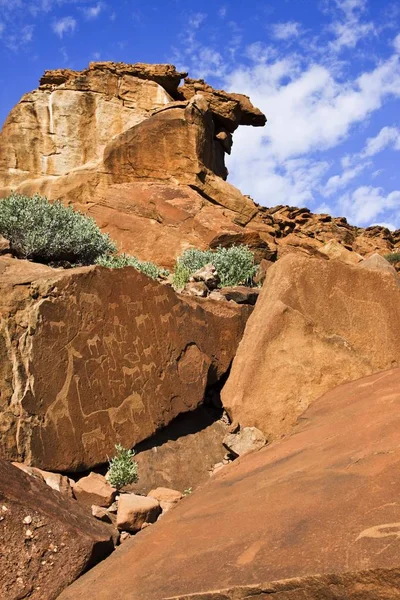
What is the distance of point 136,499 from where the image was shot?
443 cm

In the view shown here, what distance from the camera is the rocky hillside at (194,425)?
109 inches

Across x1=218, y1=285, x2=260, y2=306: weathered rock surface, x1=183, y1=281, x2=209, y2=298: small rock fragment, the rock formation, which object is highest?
the rock formation

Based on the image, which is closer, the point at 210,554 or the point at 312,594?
the point at 312,594

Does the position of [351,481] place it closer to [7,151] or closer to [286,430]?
[286,430]

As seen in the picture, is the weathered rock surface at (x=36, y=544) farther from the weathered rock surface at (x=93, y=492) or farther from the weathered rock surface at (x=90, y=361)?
the weathered rock surface at (x=90, y=361)

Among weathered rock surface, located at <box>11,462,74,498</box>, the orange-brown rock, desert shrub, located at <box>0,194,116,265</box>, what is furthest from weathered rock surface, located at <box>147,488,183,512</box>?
the orange-brown rock

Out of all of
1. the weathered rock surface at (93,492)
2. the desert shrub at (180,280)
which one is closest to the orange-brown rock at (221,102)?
the desert shrub at (180,280)

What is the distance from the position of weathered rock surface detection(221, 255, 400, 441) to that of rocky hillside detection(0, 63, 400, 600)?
0.05ft

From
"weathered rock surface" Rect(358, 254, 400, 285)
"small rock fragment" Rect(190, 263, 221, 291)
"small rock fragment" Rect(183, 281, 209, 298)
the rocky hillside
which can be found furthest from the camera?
"small rock fragment" Rect(190, 263, 221, 291)

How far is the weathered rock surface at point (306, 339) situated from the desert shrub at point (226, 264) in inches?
138

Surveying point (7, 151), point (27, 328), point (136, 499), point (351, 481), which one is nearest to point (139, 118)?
point (7, 151)

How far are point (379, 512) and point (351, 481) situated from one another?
1.47 ft

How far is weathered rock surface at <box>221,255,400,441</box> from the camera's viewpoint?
5.69 m

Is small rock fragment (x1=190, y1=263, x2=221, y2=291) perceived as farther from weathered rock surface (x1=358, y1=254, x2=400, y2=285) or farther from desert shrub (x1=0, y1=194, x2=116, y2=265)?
weathered rock surface (x1=358, y1=254, x2=400, y2=285)
